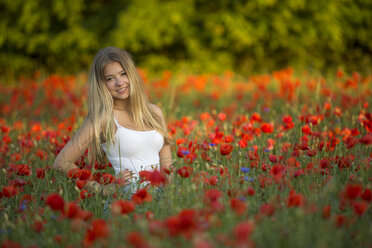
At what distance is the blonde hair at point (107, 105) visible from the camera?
7.15 ft

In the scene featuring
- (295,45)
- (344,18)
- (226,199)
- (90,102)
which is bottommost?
(226,199)

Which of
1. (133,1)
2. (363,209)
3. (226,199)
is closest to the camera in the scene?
(363,209)

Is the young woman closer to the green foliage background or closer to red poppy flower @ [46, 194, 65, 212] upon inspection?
red poppy flower @ [46, 194, 65, 212]

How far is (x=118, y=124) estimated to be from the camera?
2.25 metres

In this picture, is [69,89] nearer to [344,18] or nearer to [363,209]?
[363,209]

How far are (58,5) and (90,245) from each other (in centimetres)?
951

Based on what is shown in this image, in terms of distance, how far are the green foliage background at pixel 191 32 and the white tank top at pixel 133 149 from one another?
684cm

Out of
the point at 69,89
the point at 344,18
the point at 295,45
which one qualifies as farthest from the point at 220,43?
the point at 69,89

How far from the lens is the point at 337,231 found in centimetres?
133

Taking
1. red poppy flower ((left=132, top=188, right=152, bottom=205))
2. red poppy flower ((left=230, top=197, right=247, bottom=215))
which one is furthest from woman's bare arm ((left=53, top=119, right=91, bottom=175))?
red poppy flower ((left=230, top=197, right=247, bottom=215))

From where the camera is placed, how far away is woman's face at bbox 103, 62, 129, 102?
2.30m

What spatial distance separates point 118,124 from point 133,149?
7.0 inches

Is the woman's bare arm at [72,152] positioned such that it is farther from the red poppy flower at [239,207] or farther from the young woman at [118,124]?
the red poppy flower at [239,207]

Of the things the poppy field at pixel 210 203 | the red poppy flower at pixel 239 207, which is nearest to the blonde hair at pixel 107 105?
the poppy field at pixel 210 203
